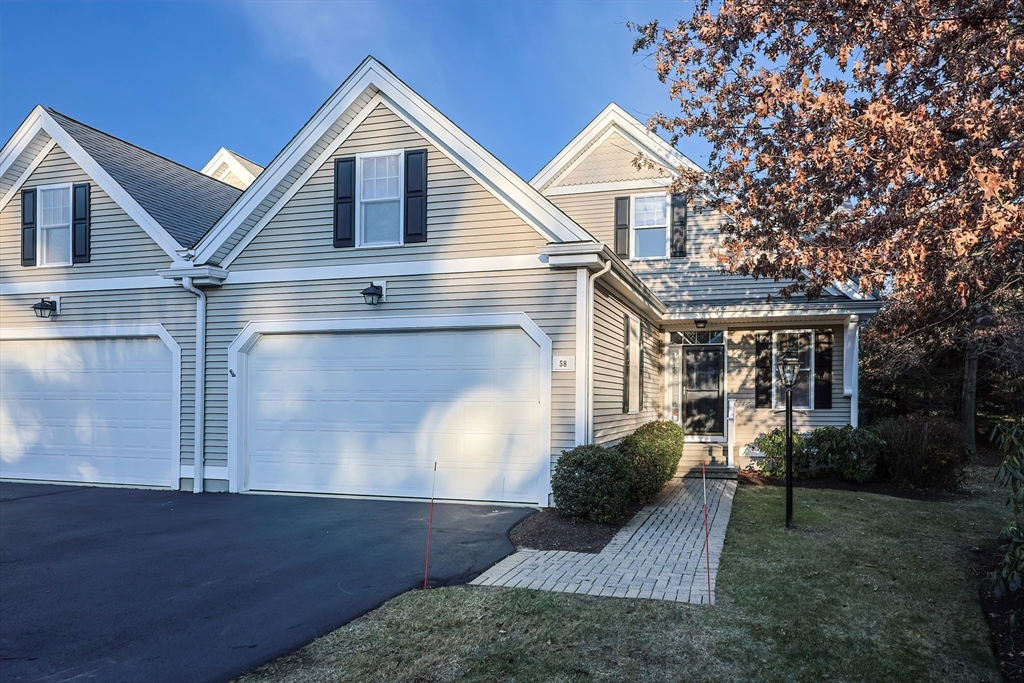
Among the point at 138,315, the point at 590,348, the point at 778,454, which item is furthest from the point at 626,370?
the point at 138,315

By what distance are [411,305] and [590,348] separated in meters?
2.74

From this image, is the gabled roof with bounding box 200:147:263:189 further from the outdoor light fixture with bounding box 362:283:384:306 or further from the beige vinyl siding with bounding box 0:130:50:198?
the outdoor light fixture with bounding box 362:283:384:306

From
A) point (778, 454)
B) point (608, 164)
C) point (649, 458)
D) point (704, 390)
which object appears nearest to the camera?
point (649, 458)

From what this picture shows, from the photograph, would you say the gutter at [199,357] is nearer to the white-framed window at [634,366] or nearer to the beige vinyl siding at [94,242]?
the beige vinyl siding at [94,242]

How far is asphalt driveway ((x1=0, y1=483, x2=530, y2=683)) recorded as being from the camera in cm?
460

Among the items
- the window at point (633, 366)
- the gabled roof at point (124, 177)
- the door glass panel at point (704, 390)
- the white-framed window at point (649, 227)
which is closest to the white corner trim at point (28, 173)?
the gabled roof at point (124, 177)

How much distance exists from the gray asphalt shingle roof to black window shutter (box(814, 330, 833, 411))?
11.9 m

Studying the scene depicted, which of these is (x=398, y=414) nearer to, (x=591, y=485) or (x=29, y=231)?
(x=591, y=485)

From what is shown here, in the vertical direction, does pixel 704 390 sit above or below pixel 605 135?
below

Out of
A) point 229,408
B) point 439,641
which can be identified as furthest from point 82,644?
point 229,408

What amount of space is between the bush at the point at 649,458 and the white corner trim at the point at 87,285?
7.90 metres

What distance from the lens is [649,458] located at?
32.5ft

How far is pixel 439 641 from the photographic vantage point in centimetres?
466

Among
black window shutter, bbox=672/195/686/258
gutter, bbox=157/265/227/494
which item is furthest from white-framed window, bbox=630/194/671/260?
gutter, bbox=157/265/227/494
